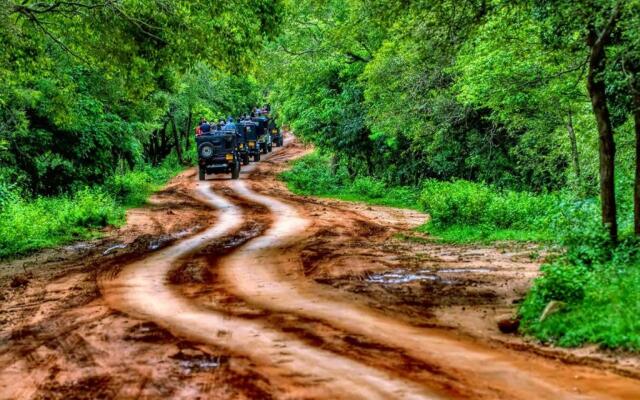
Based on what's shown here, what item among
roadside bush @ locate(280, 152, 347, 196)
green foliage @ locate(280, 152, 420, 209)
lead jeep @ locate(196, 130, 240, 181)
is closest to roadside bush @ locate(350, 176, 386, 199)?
green foliage @ locate(280, 152, 420, 209)

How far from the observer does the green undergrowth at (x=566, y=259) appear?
7.16 m

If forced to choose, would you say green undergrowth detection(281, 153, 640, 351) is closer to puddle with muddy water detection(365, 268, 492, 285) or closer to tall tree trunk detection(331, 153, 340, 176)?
puddle with muddy water detection(365, 268, 492, 285)

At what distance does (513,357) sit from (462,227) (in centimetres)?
985

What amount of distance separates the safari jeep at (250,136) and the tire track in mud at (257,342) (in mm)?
30906

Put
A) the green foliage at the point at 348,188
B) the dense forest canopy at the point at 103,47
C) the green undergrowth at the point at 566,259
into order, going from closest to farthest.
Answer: the green undergrowth at the point at 566,259
the dense forest canopy at the point at 103,47
the green foliage at the point at 348,188

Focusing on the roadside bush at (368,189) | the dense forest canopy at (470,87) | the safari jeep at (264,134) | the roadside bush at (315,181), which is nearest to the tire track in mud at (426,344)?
the dense forest canopy at (470,87)

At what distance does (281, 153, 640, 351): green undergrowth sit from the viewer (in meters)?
7.16

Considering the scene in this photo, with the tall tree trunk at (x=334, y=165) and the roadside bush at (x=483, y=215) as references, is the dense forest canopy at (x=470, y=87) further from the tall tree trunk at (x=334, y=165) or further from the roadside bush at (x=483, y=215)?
the roadside bush at (x=483, y=215)

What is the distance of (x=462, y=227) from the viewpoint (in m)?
16.5

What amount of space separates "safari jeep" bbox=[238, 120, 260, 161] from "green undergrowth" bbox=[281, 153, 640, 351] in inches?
995

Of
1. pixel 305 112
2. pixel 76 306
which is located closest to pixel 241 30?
pixel 76 306

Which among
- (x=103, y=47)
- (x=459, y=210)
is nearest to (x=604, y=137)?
(x=459, y=210)

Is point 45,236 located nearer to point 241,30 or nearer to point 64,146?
point 64,146

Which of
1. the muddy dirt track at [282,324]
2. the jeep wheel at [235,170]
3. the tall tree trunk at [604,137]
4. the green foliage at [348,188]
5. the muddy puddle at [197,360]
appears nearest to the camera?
the muddy dirt track at [282,324]
